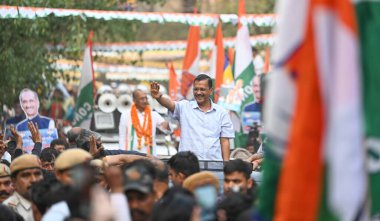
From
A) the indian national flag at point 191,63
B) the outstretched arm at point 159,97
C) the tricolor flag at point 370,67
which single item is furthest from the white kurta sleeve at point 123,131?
the tricolor flag at point 370,67

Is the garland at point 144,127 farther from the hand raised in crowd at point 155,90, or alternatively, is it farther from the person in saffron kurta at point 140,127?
the hand raised in crowd at point 155,90

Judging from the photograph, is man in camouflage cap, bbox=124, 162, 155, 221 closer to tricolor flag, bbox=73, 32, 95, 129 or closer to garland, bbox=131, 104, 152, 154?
garland, bbox=131, 104, 152, 154

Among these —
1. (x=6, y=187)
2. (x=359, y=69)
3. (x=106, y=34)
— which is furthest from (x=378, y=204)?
(x=106, y=34)

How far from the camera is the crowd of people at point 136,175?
24.9 ft

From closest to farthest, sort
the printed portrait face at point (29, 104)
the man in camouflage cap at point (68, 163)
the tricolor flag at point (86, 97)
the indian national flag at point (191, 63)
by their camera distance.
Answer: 1. the man in camouflage cap at point (68, 163)
2. the printed portrait face at point (29, 104)
3. the tricolor flag at point (86, 97)
4. the indian national flag at point (191, 63)

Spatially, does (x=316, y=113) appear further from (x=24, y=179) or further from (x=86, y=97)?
(x=86, y=97)

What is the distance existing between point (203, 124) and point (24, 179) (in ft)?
12.2

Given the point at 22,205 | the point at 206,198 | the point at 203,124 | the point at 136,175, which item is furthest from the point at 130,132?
the point at 206,198

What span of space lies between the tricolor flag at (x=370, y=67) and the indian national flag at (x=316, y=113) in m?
0.23

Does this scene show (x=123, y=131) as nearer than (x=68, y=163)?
No

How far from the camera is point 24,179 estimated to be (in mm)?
10664

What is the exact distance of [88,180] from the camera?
6637 mm

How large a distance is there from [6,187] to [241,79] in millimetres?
10654

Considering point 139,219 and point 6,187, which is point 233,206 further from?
point 6,187
